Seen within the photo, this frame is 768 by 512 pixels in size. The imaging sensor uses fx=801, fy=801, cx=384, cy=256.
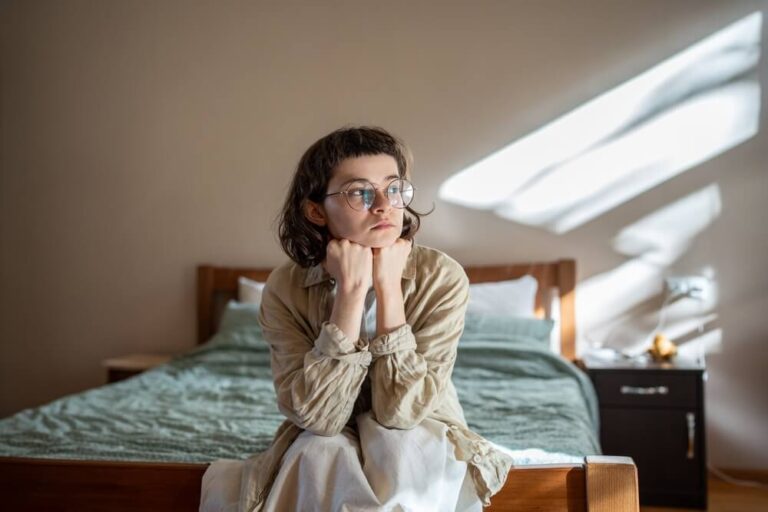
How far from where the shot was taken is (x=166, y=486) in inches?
61.7

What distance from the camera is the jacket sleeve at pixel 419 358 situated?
1377 millimetres

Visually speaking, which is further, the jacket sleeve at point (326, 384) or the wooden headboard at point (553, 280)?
the wooden headboard at point (553, 280)

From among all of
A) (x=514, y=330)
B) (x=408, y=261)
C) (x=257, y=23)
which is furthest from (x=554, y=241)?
(x=408, y=261)

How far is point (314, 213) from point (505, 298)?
177 cm

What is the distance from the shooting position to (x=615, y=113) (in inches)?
130

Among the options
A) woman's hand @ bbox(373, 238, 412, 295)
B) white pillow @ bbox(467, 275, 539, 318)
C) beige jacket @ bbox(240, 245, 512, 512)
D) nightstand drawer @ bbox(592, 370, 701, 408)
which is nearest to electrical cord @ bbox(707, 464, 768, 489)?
nightstand drawer @ bbox(592, 370, 701, 408)

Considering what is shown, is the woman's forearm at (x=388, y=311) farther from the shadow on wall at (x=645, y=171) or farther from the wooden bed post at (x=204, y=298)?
the wooden bed post at (x=204, y=298)

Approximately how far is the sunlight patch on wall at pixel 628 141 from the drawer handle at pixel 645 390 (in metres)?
0.76

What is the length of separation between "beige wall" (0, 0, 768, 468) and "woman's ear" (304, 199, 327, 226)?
194cm

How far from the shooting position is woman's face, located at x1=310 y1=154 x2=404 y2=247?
1.47 m

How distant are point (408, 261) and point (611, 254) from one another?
200cm

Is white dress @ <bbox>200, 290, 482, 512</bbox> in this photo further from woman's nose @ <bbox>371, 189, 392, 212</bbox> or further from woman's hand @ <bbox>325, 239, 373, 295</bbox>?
woman's nose @ <bbox>371, 189, 392, 212</bbox>

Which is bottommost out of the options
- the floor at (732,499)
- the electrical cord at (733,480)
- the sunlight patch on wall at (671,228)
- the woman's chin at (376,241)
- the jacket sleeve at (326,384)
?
the floor at (732,499)

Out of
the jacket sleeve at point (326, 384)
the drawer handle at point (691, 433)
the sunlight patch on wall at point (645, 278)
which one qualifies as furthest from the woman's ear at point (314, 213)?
the sunlight patch on wall at point (645, 278)
